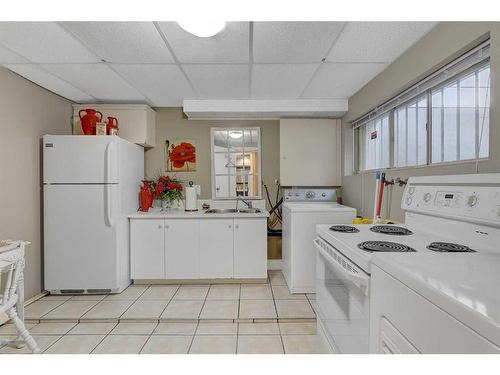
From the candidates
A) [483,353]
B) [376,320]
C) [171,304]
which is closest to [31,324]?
[171,304]

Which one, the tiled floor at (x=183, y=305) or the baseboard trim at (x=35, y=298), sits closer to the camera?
the tiled floor at (x=183, y=305)

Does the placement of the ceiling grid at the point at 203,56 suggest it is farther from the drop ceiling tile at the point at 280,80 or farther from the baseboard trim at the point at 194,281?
the baseboard trim at the point at 194,281

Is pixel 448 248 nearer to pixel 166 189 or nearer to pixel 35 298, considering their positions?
pixel 166 189

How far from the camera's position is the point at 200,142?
11.8 ft

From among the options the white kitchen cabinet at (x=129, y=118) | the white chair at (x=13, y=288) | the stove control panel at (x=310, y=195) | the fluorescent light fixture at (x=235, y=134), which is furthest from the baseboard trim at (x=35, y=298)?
the stove control panel at (x=310, y=195)

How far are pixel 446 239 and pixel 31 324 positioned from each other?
310 cm

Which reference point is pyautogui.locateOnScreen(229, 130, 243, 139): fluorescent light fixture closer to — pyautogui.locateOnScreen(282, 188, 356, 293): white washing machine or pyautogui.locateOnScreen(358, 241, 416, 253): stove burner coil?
pyautogui.locateOnScreen(282, 188, 356, 293): white washing machine

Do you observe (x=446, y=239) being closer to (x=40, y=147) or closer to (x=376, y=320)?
(x=376, y=320)

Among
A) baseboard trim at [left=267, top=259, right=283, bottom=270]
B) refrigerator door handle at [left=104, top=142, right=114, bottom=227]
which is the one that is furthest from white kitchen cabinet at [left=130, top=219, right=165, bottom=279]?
baseboard trim at [left=267, top=259, right=283, bottom=270]

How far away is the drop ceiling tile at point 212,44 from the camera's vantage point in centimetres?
173

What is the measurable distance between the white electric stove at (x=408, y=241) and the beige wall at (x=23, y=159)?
8.67 feet

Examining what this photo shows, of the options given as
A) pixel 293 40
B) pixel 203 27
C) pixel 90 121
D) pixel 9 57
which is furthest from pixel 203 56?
pixel 90 121

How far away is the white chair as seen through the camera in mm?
1751

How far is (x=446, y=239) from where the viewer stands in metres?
1.35
